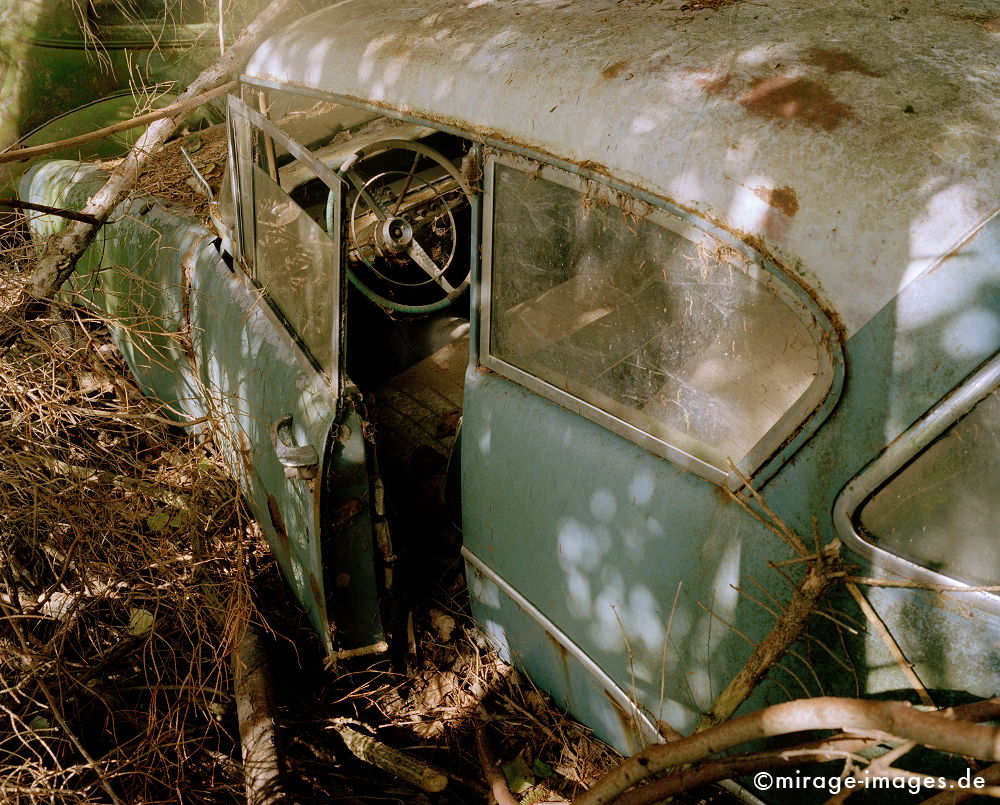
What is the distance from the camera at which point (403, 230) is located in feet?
11.4

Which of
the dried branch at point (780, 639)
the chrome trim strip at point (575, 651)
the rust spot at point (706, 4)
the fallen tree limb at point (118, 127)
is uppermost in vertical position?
the rust spot at point (706, 4)

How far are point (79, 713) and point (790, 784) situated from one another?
216 cm

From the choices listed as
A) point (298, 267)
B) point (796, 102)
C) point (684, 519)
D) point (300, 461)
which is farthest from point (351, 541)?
point (796, 102)

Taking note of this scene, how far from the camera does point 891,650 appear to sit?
1408mm

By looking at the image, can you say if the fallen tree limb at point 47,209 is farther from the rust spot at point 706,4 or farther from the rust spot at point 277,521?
the rust spot at point 706,4

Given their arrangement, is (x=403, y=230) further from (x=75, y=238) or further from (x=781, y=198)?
(x=781, y=198)

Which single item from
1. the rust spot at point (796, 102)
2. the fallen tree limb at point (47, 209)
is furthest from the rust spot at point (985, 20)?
the fallen tree limb at point (47, 209)

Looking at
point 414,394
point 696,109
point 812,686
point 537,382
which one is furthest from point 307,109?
point 812,686

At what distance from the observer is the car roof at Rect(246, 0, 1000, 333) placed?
53.5 inches

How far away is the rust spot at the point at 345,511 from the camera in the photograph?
2.18 metres

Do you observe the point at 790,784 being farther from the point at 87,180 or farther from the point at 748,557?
the point at 87,180

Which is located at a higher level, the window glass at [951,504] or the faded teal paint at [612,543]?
the window glass at [951,504]

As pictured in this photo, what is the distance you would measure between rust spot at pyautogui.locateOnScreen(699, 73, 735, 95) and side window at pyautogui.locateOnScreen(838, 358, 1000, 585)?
2.48 ft

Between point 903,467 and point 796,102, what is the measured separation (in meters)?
0.72
